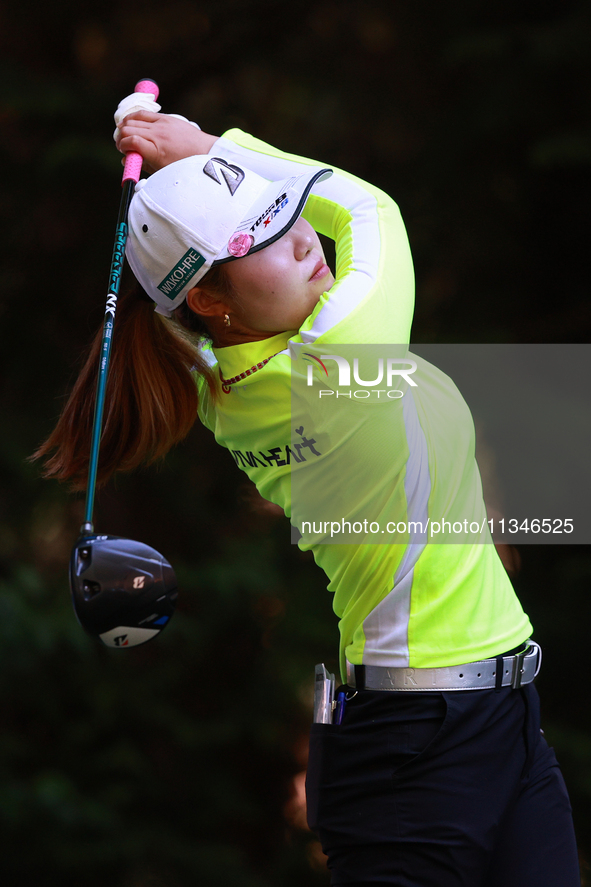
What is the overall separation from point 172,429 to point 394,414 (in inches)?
13.9

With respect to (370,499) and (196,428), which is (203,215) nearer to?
(370,499)

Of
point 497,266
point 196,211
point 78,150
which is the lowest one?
point 196,211

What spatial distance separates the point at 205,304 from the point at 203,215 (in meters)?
0.12

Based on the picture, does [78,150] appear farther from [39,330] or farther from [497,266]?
[497,266]

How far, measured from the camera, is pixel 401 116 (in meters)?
2.52

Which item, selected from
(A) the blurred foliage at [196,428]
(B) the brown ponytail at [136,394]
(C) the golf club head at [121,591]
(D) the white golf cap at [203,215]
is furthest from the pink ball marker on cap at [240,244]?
(A) the blurred foliage at [196,428]

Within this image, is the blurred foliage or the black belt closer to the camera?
the black belt

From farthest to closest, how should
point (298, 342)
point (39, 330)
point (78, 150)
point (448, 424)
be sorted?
point (39, 330), point (78, 150), point (448, 424), point (298, 342)

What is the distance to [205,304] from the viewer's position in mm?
1231

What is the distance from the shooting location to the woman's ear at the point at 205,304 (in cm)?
122

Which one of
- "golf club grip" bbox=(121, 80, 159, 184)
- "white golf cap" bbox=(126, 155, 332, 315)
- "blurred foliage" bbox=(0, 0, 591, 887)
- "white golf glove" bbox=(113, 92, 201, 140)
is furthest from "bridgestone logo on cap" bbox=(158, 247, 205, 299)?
"blurred foliage" bbox=(0, 0, 591, 887)

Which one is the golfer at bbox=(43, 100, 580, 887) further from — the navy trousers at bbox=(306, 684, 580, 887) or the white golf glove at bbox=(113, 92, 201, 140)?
the white golf glove at bbox=(113, 92, 201, 140)

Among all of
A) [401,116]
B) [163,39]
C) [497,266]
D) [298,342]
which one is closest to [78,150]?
[163,39]

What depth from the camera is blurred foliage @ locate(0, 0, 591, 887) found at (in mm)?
2303
